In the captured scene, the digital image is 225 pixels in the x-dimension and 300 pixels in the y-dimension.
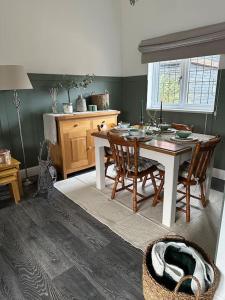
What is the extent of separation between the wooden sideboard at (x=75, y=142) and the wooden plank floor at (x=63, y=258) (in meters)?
0.88

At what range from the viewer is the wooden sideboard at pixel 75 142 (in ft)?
9.63

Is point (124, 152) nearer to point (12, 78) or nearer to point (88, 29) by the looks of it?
point (12, 78)

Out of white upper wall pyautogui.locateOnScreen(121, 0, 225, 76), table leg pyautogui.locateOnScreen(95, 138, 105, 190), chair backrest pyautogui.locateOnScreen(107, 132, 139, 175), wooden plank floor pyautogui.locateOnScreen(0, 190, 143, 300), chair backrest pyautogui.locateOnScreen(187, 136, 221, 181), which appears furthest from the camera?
white upper wall pyautogui.locateOnScreen(121, 0, 225, 76)

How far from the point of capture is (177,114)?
134 inches

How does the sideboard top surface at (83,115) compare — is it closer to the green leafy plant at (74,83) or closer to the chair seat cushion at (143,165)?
the green leafy plant at (74,83)

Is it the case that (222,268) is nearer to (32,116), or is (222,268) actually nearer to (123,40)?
(32,116)

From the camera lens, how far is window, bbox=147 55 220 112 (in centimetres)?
306

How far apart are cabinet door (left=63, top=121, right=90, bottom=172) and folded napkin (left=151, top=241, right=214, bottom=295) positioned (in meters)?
1.95

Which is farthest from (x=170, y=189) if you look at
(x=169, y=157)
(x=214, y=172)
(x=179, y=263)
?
(x=214, y=172)

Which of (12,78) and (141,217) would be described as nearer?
(141,217)

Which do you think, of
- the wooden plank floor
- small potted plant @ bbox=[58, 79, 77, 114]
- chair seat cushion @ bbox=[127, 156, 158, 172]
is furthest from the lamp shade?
chair seat cushion @ bbox=[127, 156, 158, 172]

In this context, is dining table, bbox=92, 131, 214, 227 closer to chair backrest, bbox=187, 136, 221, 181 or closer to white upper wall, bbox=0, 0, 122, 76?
chair backrest, bbox=187, 136, 221, 181

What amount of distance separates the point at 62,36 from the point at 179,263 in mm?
3210

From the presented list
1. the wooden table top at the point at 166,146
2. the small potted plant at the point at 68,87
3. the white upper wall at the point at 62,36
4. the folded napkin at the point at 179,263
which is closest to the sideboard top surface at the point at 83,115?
the small potted plant at the point at 68,87
